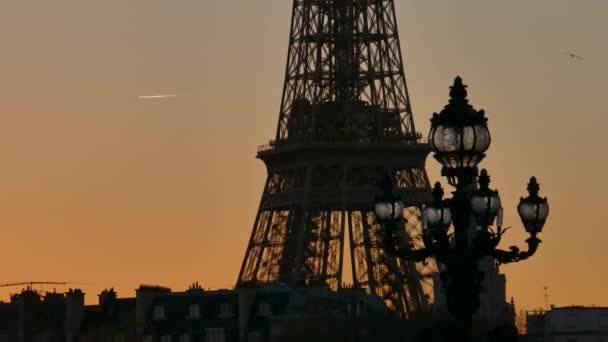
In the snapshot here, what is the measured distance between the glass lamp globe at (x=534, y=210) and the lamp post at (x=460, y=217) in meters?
0.22

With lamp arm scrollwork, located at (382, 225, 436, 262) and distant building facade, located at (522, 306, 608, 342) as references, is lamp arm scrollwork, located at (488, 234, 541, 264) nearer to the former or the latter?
lamp arm scrollwork, located at (382, 225, 436, 262)

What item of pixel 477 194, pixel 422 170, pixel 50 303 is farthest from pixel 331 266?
pixel 477 194

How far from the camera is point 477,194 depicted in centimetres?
6325

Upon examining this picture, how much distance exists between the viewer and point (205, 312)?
544 feet

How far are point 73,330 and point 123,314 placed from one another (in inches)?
142

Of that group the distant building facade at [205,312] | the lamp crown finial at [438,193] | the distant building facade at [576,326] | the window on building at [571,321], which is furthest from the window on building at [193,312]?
the lamp crown finial at [438,193]

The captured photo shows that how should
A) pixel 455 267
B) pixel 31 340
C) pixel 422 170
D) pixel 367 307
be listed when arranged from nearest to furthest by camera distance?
pixel 455 267 → pixel 367 307 → pixel 31 340 → pixel 422 170

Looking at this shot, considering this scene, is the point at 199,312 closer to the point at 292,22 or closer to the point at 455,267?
the point at 292,22

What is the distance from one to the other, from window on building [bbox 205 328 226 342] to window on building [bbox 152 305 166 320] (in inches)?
106

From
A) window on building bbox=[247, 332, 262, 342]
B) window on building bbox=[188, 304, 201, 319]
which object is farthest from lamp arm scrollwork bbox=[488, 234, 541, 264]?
window on building bbox=[188, 304, 201, 319]

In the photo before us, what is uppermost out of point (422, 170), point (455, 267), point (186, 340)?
point (422, 170)

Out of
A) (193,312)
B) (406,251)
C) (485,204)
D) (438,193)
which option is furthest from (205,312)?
(406,251)

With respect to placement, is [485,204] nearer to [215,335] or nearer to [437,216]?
[437,216]

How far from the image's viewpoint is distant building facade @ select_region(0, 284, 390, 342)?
160 m
